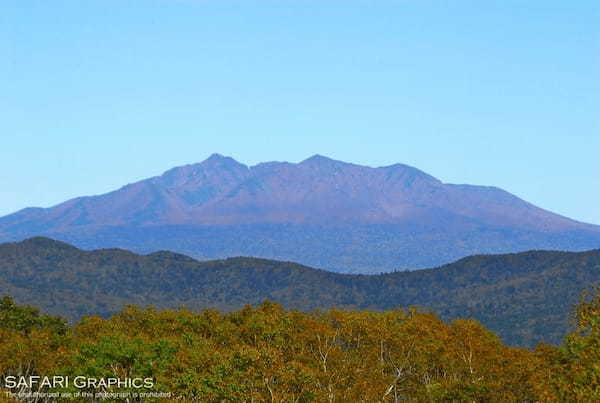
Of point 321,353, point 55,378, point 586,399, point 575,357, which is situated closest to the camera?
point 586,399

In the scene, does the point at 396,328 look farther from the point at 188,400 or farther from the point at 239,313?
the point at 188,400

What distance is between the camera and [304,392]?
57.2 meters

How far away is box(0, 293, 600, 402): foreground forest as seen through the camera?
183ft

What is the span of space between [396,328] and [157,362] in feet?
89.8

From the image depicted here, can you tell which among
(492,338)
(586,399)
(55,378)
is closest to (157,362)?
(55,378)

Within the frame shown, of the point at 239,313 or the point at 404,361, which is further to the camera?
the point at 239,313

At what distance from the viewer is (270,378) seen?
188 ft

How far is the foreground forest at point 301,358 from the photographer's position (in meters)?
55.7

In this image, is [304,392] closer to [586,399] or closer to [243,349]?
[243,349]

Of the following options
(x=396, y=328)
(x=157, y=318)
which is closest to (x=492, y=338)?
(x=396, y=328)

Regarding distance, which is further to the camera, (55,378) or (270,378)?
(55,378)

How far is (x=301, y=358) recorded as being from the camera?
7338cm

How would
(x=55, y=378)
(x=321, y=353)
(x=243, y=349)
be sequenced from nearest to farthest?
1. (x=243, y=349)
2. (x=55, y=378)
3. (x=321, y=353)

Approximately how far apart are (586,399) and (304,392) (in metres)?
20.9
